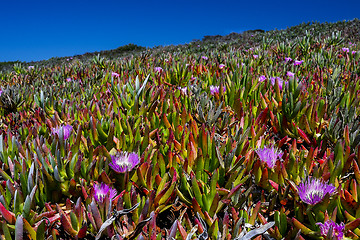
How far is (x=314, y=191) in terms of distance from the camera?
1021mm

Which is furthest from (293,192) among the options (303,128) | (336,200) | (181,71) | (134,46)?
(134,46)

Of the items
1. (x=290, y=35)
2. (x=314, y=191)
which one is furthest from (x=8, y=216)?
(x=290, y=35)

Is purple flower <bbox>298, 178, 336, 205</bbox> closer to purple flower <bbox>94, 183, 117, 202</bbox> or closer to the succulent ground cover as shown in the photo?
the succulent ground cover

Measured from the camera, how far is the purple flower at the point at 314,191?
39.1 inches

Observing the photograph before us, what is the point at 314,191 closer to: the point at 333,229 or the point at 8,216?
the point at 333,229

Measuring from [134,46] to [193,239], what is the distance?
19.3 m

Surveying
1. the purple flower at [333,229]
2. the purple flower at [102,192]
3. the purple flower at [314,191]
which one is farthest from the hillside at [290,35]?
the purple flower at [333,229]

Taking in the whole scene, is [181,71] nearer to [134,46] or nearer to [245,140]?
[245,140]

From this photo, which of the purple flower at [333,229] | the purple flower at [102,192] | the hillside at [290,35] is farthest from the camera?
the hillside at [290,35]

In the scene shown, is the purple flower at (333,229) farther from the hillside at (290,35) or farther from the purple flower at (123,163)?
the hillside at (290,35)

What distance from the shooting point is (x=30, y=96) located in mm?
2693

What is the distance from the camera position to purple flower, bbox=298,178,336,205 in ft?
3.26

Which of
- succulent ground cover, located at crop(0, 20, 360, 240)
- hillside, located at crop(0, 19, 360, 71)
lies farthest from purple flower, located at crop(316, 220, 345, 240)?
hillside, located at crop(0, 19, 360, 71)

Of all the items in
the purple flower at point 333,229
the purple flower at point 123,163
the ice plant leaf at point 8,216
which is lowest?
the purple flower at point 333,229
